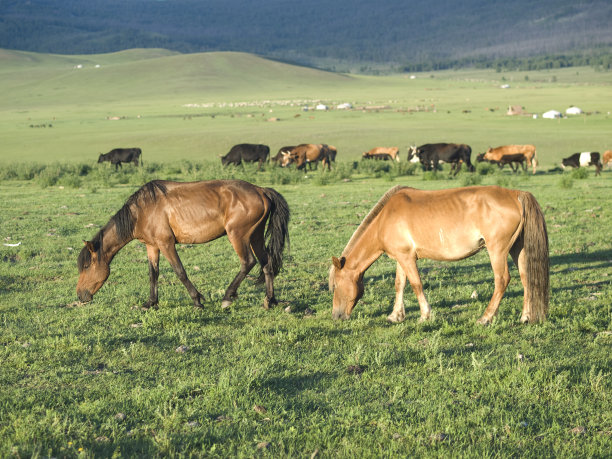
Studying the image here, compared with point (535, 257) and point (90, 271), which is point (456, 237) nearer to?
point (535, 257)

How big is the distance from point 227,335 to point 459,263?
5.73 m

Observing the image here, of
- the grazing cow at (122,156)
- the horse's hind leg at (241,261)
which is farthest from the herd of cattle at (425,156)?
the horse's hind leg at (241,261)

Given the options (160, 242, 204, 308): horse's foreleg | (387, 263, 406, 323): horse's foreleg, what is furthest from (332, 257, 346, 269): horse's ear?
(160, 242, 204, 308): horse's foreleg

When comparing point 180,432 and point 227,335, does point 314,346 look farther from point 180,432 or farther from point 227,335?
point 180,432

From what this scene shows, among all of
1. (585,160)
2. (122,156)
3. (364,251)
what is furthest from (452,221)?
(122,156)

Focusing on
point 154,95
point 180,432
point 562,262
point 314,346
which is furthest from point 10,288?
point 154,95

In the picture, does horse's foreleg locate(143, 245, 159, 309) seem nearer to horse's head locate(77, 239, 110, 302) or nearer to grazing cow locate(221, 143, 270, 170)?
horse's head locate(77, 239, 110, 302)

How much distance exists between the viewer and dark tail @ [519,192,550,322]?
784cm

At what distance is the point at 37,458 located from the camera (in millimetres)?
4648

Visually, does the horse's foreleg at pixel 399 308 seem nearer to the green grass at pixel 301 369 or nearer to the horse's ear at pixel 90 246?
the green grass at pixel 301 369

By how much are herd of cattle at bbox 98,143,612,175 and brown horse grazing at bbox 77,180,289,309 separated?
22968 mm

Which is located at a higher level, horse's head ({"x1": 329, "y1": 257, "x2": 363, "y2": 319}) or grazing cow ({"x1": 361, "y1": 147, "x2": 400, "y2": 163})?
grazing cow ({"x1": 361, "y1": 147, "x2": 400, "y2": 163})

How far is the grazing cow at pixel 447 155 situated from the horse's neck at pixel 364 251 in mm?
23399

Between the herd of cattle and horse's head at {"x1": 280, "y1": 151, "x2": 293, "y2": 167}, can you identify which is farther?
horse's head at {"x1": 280, "y1": 151, "x2": 293, "y2": 167}
